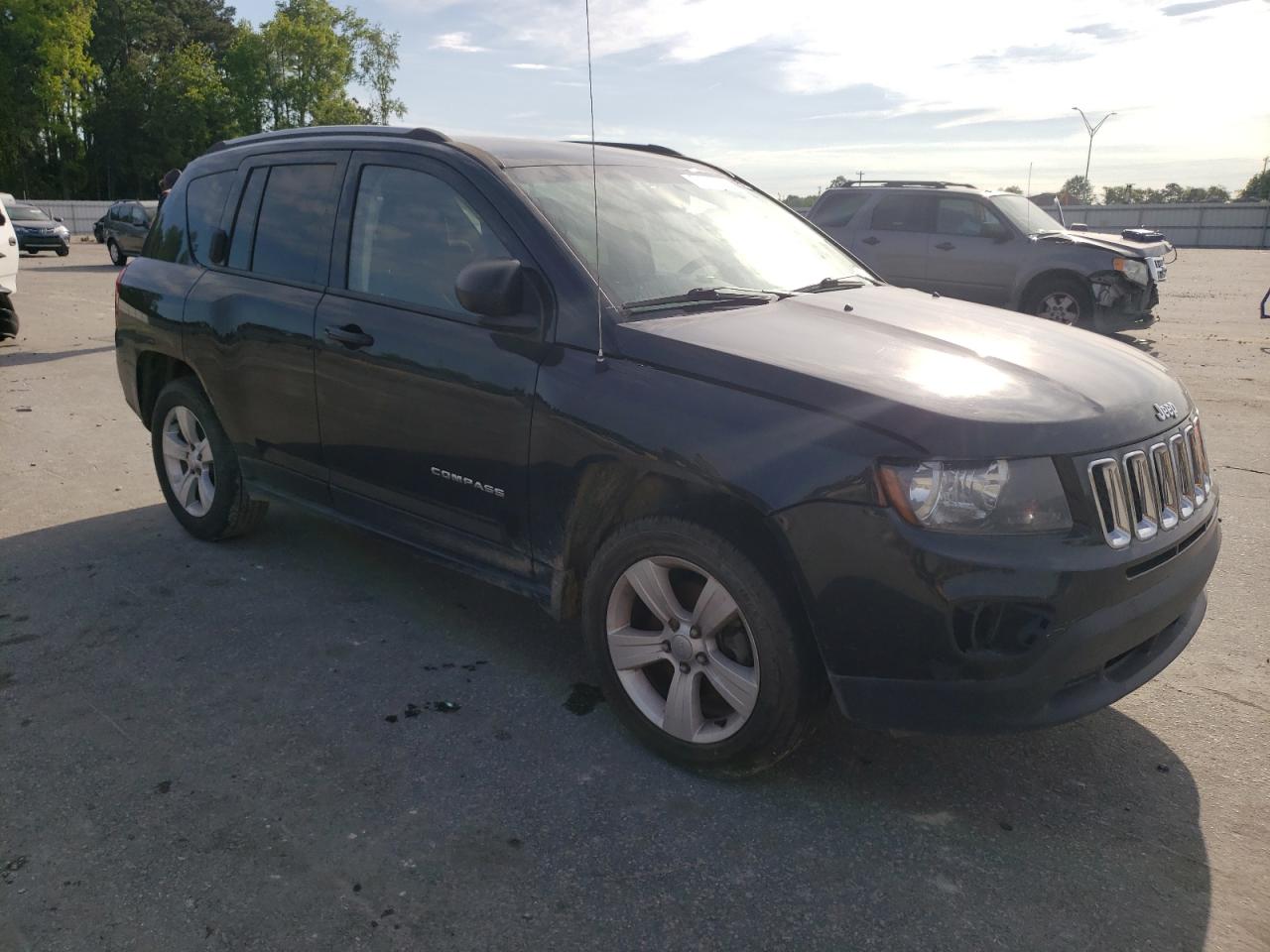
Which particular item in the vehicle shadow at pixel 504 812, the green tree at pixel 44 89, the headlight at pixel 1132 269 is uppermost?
the green tree at pixel 44 89

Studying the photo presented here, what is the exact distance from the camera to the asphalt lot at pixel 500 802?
254cm

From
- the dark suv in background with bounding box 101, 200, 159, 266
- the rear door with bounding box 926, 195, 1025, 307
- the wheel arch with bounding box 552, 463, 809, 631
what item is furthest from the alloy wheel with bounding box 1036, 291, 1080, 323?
the dark suv in background with bounding box 101, 200, 159, 266

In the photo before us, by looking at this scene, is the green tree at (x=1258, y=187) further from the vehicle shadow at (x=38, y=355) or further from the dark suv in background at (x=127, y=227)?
the vehicle shadow at (x=38, y=355)

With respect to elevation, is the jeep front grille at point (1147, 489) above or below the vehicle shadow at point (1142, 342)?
above

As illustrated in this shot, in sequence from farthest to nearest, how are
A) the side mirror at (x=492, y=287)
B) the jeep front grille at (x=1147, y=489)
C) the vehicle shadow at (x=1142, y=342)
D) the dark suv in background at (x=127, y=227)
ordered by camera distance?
the dark suv in background at (x=127, y=227) < the vehicle shadow at (x=1142, y=342) < the side mirror at (x=492, y=287) < the jeep front grille at (x=1147, y=489)

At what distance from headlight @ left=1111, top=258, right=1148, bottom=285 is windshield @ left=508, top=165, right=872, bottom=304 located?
889 centimetres

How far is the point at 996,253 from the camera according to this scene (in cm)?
1248

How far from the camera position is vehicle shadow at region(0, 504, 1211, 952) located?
2545 mm

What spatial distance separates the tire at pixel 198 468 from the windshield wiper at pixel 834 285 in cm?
274

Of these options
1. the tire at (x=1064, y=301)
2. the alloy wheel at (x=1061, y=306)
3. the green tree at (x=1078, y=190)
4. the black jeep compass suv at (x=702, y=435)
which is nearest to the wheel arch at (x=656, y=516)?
the black jeep compass suv at (x=702, y=435)

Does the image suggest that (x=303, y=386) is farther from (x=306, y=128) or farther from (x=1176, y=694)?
(x=1176, y=694)

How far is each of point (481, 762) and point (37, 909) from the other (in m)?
1.20

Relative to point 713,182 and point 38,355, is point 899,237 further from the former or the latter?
point 38,355

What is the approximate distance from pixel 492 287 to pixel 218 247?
2.17 metres
